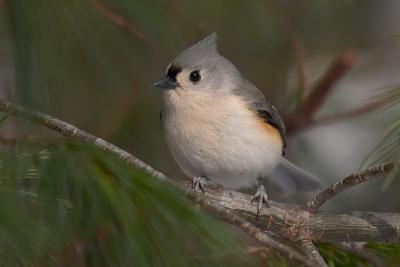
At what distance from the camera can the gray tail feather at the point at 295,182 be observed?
8.77ft

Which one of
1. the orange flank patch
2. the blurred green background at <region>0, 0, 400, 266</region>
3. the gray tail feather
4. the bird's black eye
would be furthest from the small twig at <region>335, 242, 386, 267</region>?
the gray tail feather

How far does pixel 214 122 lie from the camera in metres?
2.22

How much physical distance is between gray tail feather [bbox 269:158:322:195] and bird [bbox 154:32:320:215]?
0.83 ft

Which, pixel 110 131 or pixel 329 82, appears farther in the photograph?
pixel 110 131

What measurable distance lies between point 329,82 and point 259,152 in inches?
16.9

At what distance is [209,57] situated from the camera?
2367mm

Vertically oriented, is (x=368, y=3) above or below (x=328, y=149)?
above

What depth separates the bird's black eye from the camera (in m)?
2.35

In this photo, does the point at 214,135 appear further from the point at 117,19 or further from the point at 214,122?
the point at 117,19

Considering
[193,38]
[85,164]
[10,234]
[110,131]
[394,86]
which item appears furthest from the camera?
[110,131]

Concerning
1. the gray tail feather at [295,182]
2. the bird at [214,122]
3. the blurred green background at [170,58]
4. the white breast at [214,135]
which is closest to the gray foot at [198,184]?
the bird at [214,122]

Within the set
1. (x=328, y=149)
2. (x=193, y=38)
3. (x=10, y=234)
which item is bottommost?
(x=10, y=234)

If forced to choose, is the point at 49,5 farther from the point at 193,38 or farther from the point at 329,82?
the point at 329,82

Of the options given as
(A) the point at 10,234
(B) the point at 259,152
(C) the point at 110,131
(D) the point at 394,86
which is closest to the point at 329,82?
(B) the point at 259,152
